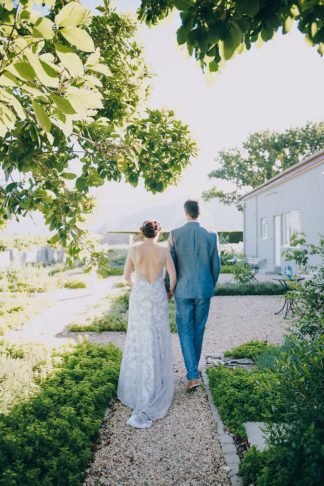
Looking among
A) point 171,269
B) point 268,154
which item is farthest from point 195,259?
point 268,154

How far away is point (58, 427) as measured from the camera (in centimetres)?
285

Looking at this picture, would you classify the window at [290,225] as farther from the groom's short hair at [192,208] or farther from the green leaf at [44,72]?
the green leaf at [44,72]

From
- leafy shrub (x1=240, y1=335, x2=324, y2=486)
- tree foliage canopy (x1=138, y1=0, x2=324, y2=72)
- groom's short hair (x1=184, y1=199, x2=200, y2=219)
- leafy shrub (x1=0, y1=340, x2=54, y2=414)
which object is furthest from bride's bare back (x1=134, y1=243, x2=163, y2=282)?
tree foliage canopy (x1=138, y1=0, x2=324, y2=72)

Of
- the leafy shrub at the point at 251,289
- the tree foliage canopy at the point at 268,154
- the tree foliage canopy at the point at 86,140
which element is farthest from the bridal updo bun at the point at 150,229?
the tree foliage canopy at the point at 268,154

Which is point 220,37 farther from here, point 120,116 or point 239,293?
point 239,293

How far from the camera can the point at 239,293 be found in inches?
436

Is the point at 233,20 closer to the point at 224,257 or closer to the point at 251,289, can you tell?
the point at 251,289

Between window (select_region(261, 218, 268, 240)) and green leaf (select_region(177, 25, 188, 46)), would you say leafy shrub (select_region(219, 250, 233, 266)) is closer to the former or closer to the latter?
window (select_region(261, 218, 268, 240))

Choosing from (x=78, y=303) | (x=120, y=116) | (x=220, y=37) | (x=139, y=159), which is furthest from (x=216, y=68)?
(x=78, y=303)

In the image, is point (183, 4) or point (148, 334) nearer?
point (183, 4)

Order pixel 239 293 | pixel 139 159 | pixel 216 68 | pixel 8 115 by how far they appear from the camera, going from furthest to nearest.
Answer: pixel 239 293, pixel 139 159, pixel 216 68, pixel 8 115

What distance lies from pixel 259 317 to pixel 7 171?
Answer: 6.85 m

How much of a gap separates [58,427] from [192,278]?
6.68ft

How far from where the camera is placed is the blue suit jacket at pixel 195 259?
3.90 meters
